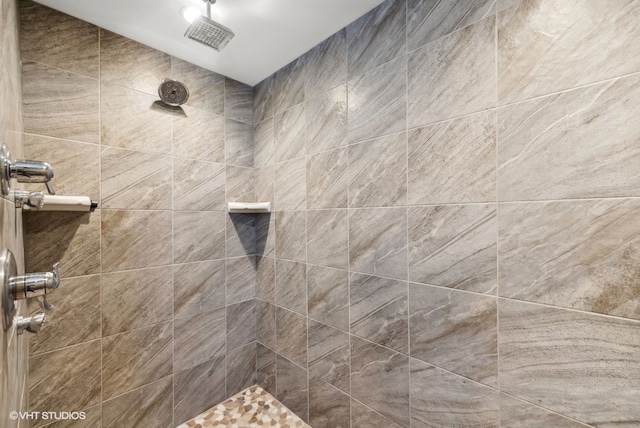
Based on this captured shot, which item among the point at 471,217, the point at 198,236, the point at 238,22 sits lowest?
the point at 198,236

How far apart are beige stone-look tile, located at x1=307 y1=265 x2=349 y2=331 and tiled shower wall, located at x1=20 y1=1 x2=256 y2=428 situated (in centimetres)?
59

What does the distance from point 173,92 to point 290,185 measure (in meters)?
0.83

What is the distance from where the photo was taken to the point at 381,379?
47.8 inches

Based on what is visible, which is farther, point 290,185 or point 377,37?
point 290,185

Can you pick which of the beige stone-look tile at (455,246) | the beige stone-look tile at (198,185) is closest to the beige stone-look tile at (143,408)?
the beige stone-look tile at (198,185)

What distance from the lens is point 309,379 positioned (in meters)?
1.55

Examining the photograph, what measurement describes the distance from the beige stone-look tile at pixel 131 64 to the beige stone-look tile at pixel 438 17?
4.39 feet

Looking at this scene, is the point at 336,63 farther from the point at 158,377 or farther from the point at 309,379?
the point at 158,377

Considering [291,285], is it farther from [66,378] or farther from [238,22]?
[238,22]

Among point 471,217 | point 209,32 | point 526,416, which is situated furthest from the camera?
point 209,32

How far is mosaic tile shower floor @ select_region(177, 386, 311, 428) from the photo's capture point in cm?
158

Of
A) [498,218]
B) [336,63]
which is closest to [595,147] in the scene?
[498,218]

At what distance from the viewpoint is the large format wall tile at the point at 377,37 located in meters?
1.16

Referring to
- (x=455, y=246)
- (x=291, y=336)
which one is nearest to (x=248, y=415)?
(x=291, y=336)
